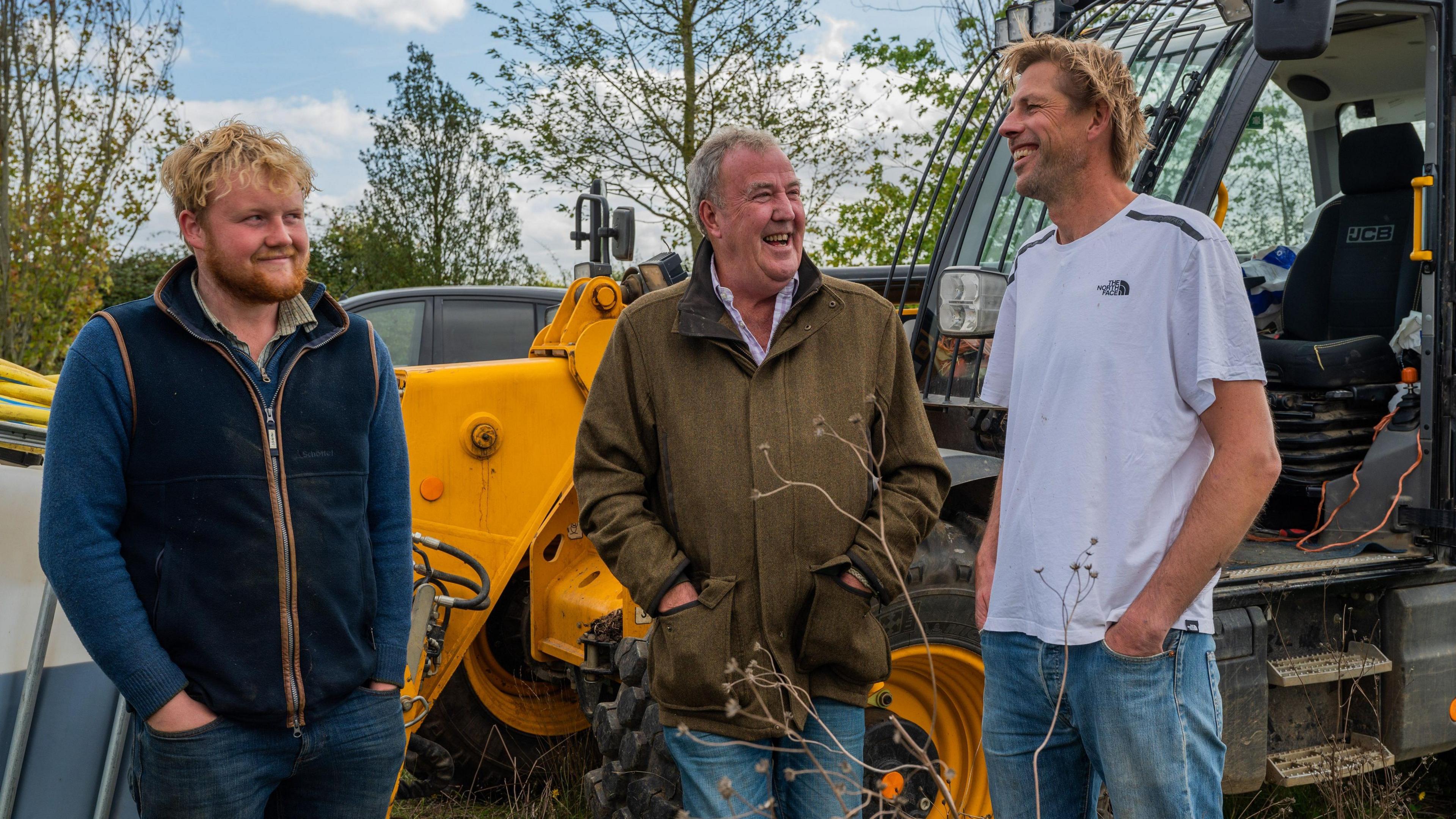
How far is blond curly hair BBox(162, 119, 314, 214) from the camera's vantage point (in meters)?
2.24

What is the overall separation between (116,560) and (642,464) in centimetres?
94

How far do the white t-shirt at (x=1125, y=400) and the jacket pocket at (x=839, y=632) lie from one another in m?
0.28

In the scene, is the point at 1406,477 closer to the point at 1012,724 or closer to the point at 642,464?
the point at 1012,724

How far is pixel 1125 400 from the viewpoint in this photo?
2.14 meters

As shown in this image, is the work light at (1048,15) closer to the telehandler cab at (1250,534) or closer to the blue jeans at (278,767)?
the telehandler cab at (1250,534)

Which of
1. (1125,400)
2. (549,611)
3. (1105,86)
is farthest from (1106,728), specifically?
(549,611)

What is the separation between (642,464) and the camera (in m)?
2.43

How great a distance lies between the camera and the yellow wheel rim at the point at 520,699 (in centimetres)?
458

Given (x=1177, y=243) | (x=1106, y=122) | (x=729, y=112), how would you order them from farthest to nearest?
(x=729, y=112), (x=1106, y=122), (x=1177, y=243)

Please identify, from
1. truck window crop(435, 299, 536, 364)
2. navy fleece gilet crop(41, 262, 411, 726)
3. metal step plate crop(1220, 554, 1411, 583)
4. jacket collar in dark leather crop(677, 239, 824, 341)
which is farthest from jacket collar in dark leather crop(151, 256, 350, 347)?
truck window crop(435, 299, 536, 364)

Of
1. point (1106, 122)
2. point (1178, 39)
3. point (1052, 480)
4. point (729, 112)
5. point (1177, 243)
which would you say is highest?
point (729, 112)

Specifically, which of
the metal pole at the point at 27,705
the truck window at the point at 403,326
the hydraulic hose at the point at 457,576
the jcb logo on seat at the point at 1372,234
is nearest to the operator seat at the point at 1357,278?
the jcb logo on seat at the point at 1372,234

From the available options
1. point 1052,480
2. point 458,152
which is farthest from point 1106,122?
point 458,152

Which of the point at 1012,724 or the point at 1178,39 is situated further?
the point at 1178,39
